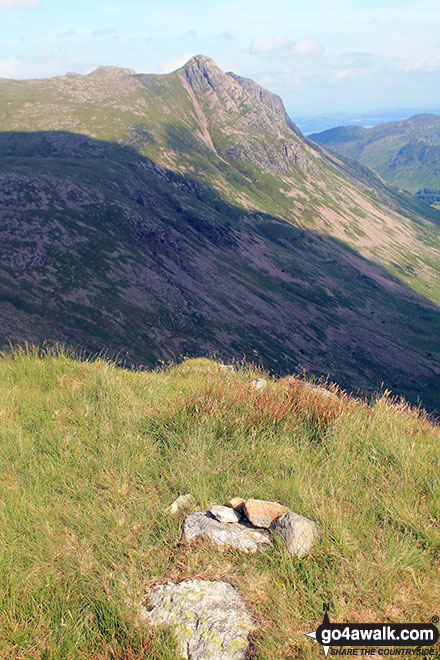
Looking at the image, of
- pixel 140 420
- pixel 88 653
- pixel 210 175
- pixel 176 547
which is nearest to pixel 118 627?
pixel 88 653

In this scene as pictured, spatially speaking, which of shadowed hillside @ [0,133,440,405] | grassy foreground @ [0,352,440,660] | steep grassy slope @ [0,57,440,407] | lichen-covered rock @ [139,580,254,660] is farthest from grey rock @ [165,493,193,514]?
steep grassy slope @ [0,57,440,407]

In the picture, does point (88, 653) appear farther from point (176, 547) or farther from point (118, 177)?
point (118, 177)

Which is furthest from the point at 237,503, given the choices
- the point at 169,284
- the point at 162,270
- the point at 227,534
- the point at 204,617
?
the point at 162,270

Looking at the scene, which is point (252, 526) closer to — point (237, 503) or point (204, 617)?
point (237, 503)

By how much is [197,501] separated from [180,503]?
0.21 meters

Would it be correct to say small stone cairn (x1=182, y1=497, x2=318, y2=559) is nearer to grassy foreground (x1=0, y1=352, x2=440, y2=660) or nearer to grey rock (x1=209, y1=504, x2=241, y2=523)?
grey rock (x1=209, y1=504, x2=241, y2=523)

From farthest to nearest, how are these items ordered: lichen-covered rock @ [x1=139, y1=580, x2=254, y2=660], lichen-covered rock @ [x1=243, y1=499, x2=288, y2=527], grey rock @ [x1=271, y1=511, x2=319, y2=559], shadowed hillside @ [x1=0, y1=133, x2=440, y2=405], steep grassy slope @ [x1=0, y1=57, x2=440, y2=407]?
steep grassy slope @ [x1=0, y1=57, x2=440, y2=407] → shadowed hillside @ [x1=0, y1=133, x2=440, y2=405] → lichen-covered rock @ [x1=243, y1=499, x2=288, y2=527] → grey rock @ [x1=271, y1=511, x2=319, y2=559] → lichen-covered rock @ [x1=139, y1=580, x2=254, y2=660]

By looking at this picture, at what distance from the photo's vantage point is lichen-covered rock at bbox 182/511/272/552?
4008mm

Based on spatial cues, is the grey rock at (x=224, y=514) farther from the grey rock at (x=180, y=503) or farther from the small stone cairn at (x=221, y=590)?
the grey rock at (x=180, y=503)

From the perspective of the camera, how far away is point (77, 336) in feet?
198

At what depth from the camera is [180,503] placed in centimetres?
451

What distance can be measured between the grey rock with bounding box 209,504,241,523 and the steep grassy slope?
4922 cm

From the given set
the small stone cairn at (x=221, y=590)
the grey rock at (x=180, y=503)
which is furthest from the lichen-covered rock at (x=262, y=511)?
the grey rock at (x=180, y=503)

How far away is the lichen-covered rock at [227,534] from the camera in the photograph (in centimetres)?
401
